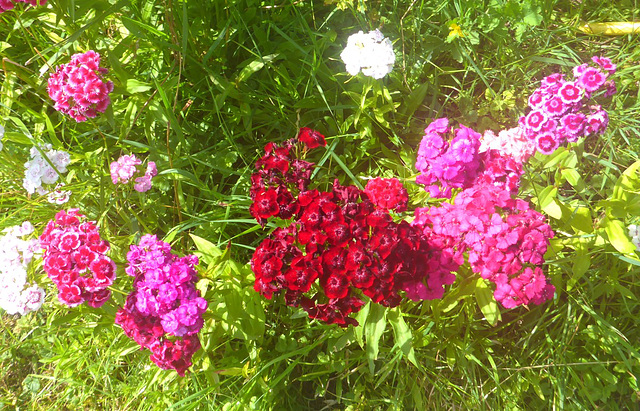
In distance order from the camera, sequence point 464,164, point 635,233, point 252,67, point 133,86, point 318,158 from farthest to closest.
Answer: point 318,158
point 252,67
point 133,86
point 635,233
point 464,164

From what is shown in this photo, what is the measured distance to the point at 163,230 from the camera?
3465 mm

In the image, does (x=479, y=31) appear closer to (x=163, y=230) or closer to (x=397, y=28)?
(x=397, y=28)

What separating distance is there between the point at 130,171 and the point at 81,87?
543 mm

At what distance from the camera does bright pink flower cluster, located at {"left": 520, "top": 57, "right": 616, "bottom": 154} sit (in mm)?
2400

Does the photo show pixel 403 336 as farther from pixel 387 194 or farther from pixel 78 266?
pixel 78 266

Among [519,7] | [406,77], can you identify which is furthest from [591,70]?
[406,77]

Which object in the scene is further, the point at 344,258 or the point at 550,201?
the point at 550,201

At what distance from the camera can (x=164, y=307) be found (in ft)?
7.34

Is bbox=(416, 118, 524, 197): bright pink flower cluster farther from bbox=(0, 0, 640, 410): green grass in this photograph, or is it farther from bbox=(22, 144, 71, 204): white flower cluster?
bbox=(22, 144, 71, 204): white flower cluster

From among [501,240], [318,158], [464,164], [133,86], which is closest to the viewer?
Answer: [501,240]

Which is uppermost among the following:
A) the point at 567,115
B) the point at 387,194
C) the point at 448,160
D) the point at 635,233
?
the point at 567,115

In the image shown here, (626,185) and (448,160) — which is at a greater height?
(448,160)

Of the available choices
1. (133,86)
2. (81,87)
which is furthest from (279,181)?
(81,87)

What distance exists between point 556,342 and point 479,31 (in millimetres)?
2357
